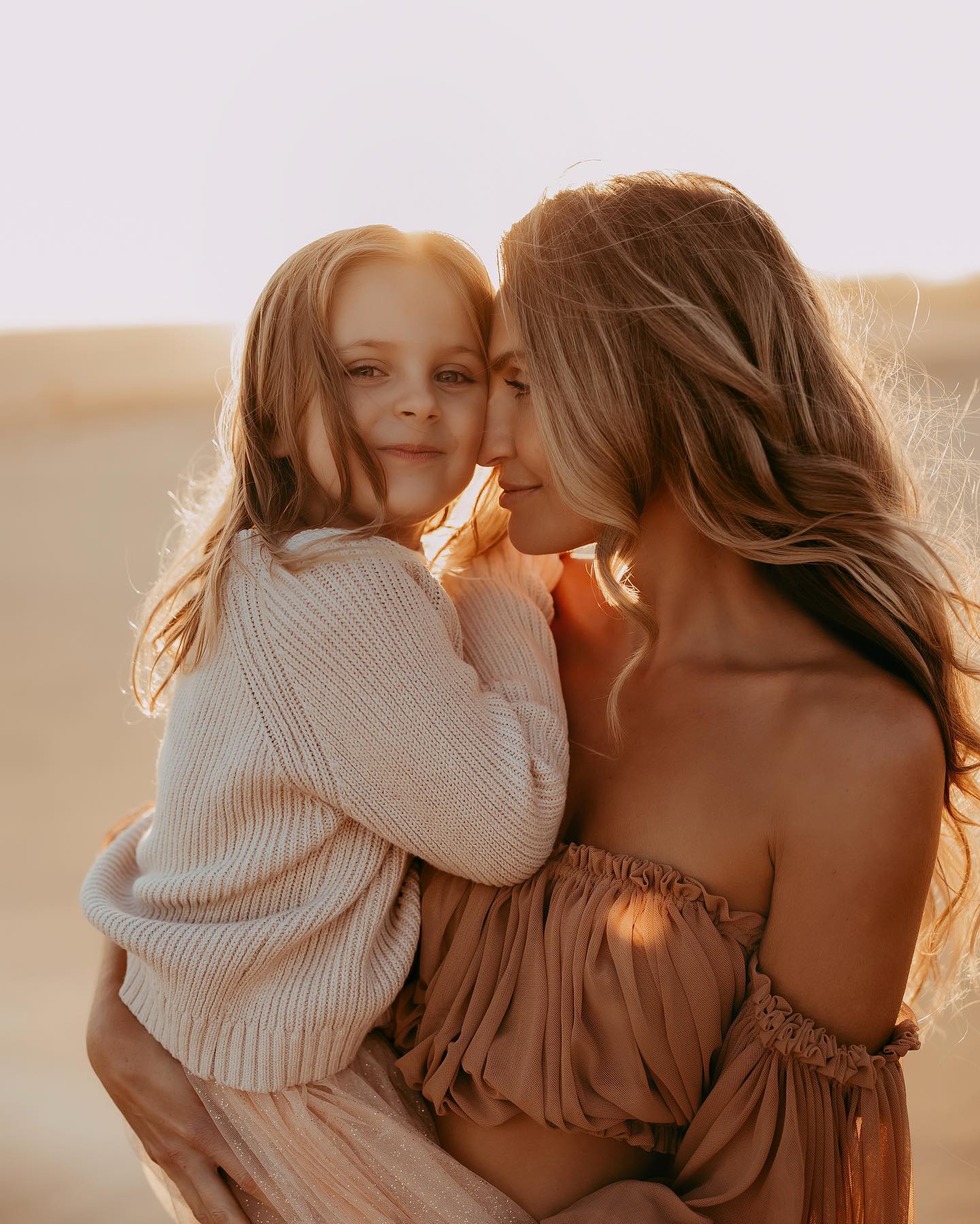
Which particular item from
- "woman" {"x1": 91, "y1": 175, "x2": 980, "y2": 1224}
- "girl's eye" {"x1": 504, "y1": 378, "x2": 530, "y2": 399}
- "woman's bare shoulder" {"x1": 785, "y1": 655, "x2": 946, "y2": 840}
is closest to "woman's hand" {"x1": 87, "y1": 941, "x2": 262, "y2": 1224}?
"woman" {"x1": 91, "y1": 175, "x2": 980, "y2": 1224}

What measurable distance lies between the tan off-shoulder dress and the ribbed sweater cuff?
0.49 ft

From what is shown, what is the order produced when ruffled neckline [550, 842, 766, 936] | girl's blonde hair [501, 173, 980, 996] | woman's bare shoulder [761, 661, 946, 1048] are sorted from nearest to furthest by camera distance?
woman's bare shoulder [761, 661, 946, 1048] < ruffled neckline [550, 842, 766, 936] < girl's blonde hair [501, 173, 980, 996]

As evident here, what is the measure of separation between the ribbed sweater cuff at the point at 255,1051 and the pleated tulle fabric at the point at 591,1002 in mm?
147

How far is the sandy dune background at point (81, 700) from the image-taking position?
4141 mm

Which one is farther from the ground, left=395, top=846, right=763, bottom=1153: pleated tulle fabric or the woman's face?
the woman's face

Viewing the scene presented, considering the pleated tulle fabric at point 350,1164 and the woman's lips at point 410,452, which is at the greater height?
the woman's lips at point 410,452

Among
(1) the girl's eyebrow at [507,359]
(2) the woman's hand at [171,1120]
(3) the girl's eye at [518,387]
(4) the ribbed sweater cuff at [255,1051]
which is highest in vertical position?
(1) the girl's eyebrow at [507,359]

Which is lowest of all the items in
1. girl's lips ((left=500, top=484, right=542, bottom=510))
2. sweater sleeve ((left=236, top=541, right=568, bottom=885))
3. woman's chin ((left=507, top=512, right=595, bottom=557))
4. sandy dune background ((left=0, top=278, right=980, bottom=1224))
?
sandy dune background ((left=0, top=278, right=980, bottom=1224))

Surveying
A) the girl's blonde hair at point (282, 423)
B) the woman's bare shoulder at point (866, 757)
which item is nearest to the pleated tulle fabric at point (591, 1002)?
the woman's bare shoulder at point (866, 757)

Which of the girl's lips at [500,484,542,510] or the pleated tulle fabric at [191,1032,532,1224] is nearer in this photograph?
the pleated tulle fabric at [191,1032,532,1224]

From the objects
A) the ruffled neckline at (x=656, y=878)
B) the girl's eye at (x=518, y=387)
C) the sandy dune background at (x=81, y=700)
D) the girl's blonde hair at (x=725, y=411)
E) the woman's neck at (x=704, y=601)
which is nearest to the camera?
the ruffled neckline at (x=656, y=878)

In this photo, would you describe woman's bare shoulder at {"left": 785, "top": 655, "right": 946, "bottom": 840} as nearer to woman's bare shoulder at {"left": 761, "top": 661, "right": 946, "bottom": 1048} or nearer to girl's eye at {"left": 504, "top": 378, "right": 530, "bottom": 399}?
woman's bare shoulder at {"left": 761, "top": 661, "right": 946, "bottom": 1048}

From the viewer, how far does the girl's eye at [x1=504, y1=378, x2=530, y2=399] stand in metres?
2.24

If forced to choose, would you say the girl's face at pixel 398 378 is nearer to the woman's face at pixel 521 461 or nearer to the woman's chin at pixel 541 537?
the woman's face at pixel 521 461
